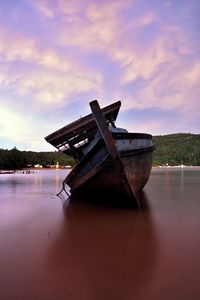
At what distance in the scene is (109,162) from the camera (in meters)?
9.98

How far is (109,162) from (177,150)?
520ft

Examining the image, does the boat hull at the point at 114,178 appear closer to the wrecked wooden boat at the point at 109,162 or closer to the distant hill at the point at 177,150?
the wrecked wooden boat at the point at 109,162

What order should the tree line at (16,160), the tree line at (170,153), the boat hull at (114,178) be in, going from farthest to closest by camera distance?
the tree line at (170,153) → the tree line at (16,160) → the boat hull at (114,178)

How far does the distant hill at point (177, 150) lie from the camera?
15550 cm

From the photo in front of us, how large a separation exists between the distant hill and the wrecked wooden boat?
143 meters

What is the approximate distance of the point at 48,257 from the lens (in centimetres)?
491

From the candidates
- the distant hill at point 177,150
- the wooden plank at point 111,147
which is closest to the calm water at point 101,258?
the wooden plank at point 111,147

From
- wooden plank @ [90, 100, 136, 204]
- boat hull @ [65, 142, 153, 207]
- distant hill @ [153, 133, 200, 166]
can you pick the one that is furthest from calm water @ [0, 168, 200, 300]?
distant hill @ [153, 133, 200, 166]

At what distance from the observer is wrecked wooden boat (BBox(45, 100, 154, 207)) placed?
9.61 metres

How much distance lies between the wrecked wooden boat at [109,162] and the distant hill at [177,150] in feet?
468

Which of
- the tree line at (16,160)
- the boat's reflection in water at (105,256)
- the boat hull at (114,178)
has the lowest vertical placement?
the boat's reflection in water at (105,256)

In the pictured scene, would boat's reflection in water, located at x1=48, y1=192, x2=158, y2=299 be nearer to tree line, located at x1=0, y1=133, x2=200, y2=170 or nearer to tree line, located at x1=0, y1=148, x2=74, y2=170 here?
tree line, located at x1=0, y1=148, x2=74, y2=170

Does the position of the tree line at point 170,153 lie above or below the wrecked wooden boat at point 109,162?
above

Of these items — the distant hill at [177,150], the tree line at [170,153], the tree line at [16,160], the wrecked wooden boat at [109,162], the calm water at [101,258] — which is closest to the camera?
the calm water at [101,258]
